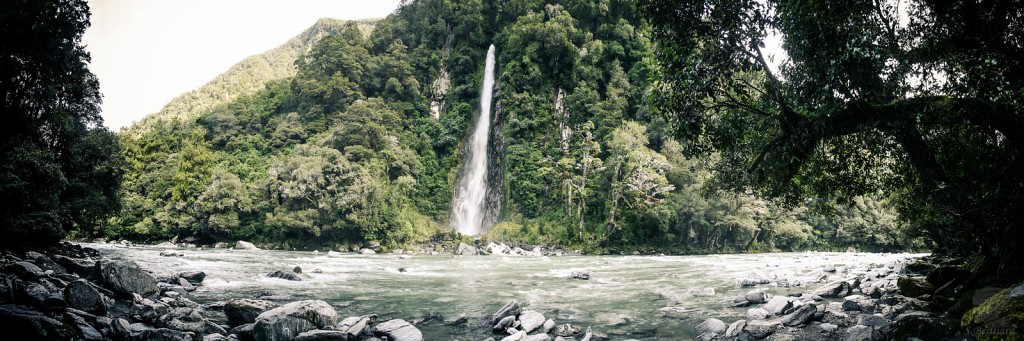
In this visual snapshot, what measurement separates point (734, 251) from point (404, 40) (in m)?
44.8

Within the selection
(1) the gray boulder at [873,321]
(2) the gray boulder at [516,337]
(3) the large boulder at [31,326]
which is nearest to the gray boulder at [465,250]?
(2) the gray boulder at [516,337]

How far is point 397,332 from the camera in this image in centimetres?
680

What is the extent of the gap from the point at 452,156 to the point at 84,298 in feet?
133

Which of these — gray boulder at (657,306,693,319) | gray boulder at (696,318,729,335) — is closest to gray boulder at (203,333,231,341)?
gray boulder at (696,318,729,335)

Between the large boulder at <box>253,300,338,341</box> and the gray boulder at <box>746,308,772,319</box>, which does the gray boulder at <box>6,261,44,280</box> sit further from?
the gray boulder at <box>746,308,772,319</box>

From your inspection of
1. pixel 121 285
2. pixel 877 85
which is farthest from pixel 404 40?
pixel 877 85

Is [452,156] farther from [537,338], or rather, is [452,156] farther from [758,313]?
[537,338]

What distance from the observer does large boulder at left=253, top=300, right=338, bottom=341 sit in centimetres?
605

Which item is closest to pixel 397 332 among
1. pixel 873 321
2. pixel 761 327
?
pixel 761 327

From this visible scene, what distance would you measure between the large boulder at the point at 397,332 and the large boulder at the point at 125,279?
542 centimetres

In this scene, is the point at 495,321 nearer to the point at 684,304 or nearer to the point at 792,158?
the point at 684,304

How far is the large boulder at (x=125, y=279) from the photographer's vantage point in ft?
27.7

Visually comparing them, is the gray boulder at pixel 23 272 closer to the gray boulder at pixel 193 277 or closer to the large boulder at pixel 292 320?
the gray boulder at pixel 193 277

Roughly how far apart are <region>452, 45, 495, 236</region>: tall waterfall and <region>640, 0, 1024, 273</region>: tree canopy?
3377 cm
